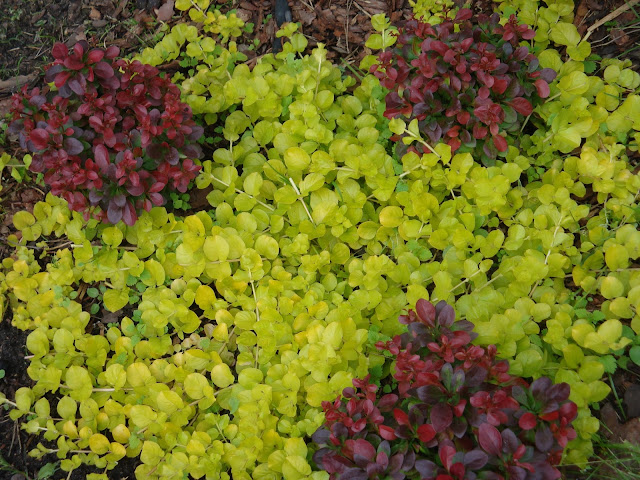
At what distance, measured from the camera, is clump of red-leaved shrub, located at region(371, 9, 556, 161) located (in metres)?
2.50

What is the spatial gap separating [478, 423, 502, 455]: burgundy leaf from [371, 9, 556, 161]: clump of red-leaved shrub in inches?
54.9

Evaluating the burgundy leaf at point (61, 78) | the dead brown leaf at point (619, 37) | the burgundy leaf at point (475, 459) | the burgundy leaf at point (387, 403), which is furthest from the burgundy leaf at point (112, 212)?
the dead brown leaf at point (619, 37)

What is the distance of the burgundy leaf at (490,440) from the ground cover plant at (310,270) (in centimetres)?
55

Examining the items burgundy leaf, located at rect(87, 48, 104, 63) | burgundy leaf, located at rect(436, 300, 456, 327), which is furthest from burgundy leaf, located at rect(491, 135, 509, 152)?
burgundy leaf, located at rect(87, 48, 104, 63)

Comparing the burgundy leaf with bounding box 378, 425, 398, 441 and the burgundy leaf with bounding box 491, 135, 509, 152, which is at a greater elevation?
the burgundy leaf with bounding box 491, 135, 509, 152

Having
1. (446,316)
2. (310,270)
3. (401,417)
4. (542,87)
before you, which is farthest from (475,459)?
(542,87)

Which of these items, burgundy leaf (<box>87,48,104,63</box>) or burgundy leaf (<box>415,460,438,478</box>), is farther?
burgundy leaf (<box>87,48,104,63</box>)

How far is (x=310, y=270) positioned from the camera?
8.34 ft

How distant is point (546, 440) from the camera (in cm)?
175

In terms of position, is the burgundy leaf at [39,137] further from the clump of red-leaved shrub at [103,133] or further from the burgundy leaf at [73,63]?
the burgundy leaf at [73,63]

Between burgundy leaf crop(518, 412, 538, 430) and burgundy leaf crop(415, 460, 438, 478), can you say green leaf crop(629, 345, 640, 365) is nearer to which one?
burgundy leaf crop(518, 412, 538, 430)

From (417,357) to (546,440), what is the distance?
1.61 ft

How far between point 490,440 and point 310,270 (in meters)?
1.14

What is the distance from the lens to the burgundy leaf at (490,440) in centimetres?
169
